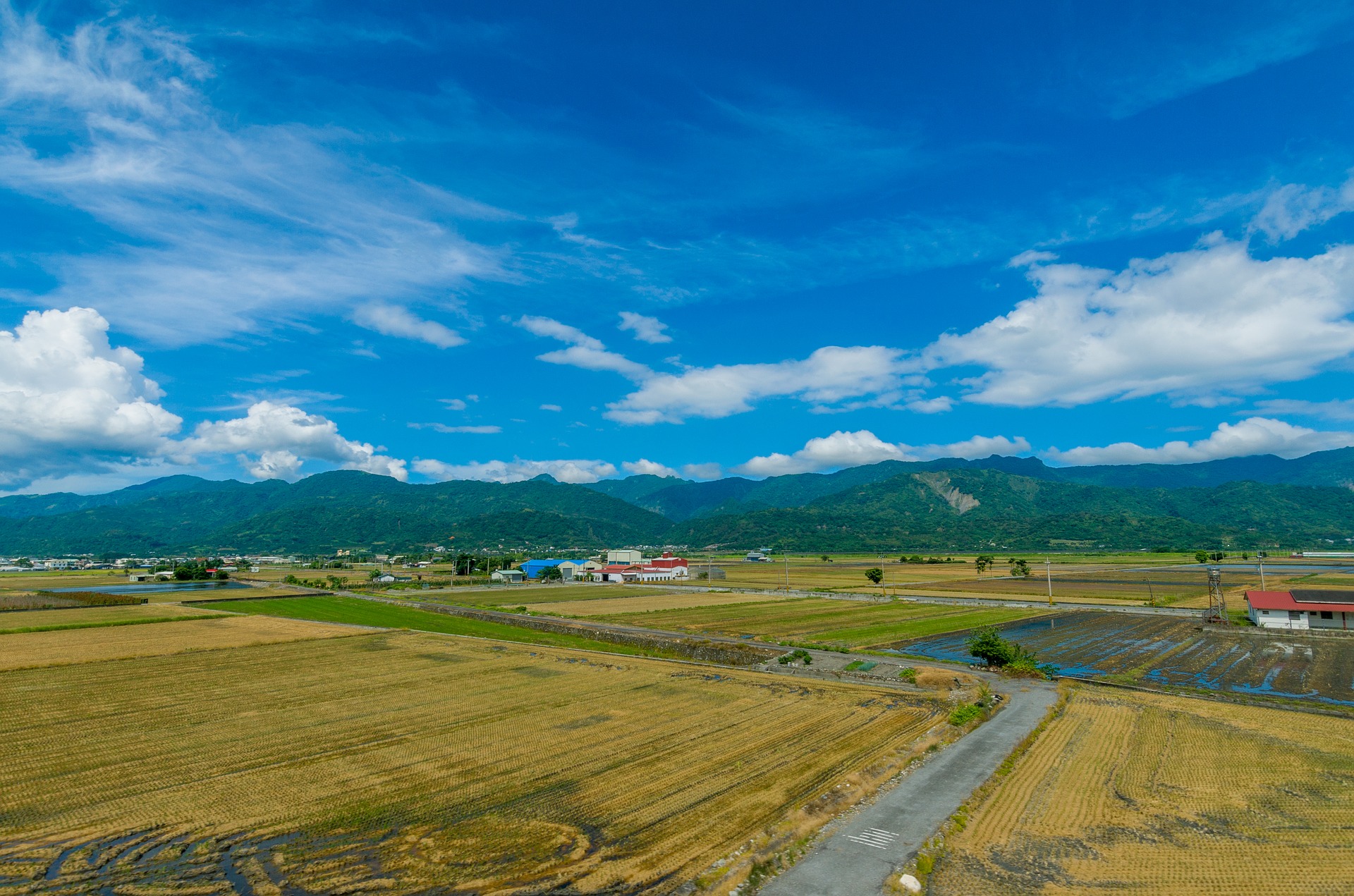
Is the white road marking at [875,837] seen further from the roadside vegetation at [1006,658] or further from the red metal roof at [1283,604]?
the red metal roof at [1283,604]

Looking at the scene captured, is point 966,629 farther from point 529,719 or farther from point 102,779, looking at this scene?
point 102,779

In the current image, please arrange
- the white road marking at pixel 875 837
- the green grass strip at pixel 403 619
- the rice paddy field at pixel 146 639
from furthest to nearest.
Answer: the green grass strip at pixel 403 619, the rice paddy field at pixel 146 639, the white road marking at pixel 875 837

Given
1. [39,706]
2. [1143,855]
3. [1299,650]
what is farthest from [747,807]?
[1299,650]

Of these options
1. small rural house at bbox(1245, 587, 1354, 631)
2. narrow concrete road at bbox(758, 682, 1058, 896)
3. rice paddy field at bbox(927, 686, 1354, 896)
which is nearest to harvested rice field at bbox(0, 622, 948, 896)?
narrow concrete road at bbox(758, 682, 1058, 896)

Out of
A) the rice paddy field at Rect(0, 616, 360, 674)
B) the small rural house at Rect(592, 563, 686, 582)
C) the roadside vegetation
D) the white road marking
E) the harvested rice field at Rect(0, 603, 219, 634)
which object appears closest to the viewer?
the white road marking

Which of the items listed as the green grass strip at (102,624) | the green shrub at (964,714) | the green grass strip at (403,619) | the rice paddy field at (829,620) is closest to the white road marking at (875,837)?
the green shrub at (964,714)

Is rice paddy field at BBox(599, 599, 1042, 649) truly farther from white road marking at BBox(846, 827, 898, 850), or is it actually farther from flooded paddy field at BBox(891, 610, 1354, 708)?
white road marking at BBox(846, 827, 898, 850)
